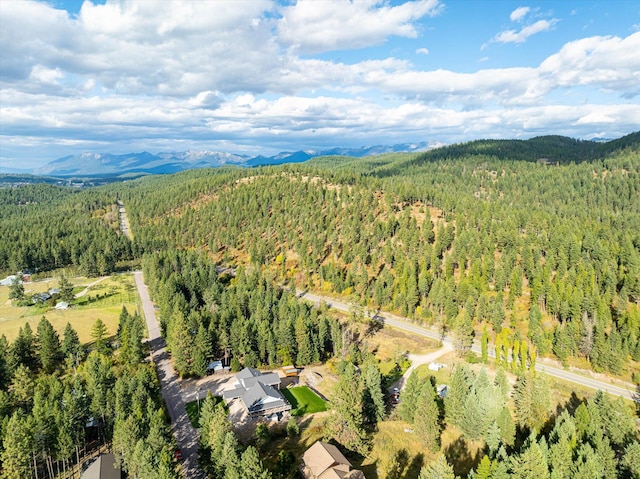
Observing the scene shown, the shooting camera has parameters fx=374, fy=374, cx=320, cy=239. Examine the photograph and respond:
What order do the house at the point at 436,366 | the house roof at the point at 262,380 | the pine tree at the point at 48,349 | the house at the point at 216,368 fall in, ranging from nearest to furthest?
1. the house roof at the point at 262,380
2. the pine tree at the point at 48,349
3. the house at the point at 216,368
4. the house at the point at 436,366

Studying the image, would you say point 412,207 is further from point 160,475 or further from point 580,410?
point 160,475

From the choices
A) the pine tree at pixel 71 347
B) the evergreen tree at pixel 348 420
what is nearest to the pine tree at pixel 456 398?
the evergreen tree at pixel 348 420

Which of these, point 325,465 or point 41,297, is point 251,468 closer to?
point 325,465

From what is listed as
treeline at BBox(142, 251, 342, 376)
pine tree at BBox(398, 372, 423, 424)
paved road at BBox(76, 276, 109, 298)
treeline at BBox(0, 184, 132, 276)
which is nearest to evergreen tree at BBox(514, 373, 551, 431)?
pine tree at BBox(398, 372, 423, 424)

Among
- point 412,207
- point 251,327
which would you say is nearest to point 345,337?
point 251,327

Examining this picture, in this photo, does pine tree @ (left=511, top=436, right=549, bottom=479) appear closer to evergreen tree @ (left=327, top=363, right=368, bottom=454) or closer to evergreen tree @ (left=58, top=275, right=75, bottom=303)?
evergreen tree @ (left=327, top=363, right=368, bottom=454)

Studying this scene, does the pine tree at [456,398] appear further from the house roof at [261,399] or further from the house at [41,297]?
the house at [41,297]

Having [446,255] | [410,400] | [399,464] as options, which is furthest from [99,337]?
[446,255]
